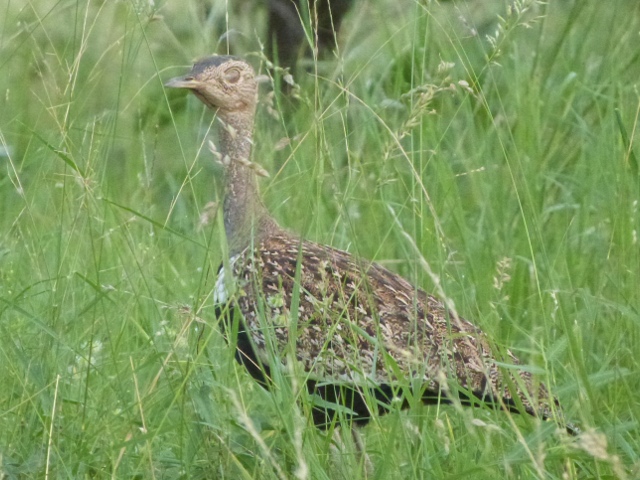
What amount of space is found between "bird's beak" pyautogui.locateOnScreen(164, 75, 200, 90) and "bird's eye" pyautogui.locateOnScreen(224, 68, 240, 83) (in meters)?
0.15

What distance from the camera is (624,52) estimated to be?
5684 mm

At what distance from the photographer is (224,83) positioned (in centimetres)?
408

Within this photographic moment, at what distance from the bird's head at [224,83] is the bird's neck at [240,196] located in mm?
42

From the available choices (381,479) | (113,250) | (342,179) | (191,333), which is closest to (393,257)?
(342,179)

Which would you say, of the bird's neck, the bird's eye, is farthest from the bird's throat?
the bird's eye

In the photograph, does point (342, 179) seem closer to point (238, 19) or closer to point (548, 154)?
point (548, 154)

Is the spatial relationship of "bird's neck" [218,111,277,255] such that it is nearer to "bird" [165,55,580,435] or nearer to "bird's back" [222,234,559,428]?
"bird" [165,55,580,435]

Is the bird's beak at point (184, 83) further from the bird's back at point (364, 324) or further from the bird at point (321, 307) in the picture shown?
the bird's back at point (364, 324)

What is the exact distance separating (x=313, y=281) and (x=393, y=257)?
5.23ft

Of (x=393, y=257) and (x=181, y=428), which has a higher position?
(x=181, y=428)

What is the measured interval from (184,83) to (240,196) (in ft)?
1.46

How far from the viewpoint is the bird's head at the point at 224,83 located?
13.2 ft

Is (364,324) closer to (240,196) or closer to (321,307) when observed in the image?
(321,307)

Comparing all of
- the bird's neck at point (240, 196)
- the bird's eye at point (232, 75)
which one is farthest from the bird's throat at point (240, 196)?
the bird's eye at point (232, 75)
